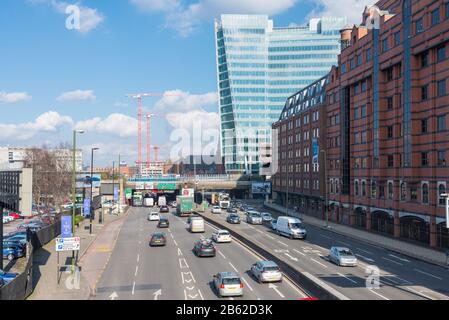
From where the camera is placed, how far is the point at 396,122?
54906 millimetres

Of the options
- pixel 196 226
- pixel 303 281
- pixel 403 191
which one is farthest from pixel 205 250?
pixel 403 191

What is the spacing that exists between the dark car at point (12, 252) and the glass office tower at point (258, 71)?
13550 cm

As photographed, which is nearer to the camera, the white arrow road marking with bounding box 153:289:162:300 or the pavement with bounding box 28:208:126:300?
the white arrow road marking with bounding box 153:289:162:300

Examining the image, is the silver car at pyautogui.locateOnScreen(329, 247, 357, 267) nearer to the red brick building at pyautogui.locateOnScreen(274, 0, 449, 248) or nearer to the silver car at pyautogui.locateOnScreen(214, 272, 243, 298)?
the silver car at pyautogui.locateOnScreen(214, 272, 243, 298)

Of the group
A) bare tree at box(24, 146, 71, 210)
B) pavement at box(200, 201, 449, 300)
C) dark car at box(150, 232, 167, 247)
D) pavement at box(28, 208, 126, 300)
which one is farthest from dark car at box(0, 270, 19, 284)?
bare tree at box(24, 146, 71, 210)

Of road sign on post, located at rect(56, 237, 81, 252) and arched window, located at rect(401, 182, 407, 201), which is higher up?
arched window, located at rect(401, 182, 407, 201)

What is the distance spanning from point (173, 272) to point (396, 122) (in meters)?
34.8

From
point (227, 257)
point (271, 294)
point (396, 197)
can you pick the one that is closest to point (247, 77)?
point (396, 197)

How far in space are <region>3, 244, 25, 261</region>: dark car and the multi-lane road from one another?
8.25 meters

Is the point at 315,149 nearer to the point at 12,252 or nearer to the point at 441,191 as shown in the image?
the point at 441,191

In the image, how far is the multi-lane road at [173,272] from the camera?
86.3ft

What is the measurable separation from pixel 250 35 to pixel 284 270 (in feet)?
517

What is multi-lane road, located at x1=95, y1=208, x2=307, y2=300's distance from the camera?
26.3 m

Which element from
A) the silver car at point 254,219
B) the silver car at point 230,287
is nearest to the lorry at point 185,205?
the silver car at point 254,219
